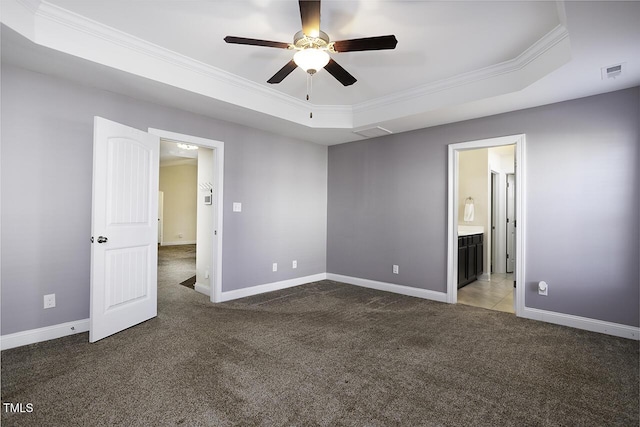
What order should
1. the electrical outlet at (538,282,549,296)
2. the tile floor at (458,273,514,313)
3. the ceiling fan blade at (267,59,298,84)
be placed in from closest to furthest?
the ceiling fan blade at (267,59,298,84)
the electrical outlet at (538,282,549,296)
the tile floor at (458,273,514,313)

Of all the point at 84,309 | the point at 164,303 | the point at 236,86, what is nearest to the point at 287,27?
the point at 236,86

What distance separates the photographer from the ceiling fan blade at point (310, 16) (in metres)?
1.96

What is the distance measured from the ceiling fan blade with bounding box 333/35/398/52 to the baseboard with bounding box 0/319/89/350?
3.51 meters

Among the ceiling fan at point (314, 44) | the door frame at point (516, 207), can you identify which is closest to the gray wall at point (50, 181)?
the ceiling fan at point (314, 44)

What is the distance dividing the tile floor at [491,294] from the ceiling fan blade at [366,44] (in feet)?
11.4

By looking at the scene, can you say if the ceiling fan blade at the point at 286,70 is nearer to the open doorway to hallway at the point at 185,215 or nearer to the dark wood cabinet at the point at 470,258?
the open doorway to hallway at the point at 185,215

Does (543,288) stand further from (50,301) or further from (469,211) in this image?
(50,301)

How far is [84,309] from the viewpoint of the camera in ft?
10.3

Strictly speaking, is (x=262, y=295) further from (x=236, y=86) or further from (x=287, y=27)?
(x=287, y=27)

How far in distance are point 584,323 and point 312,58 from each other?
3805 mm

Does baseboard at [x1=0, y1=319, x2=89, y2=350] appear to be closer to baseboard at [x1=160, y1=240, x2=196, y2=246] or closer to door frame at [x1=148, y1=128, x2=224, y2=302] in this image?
door frame at [x1=148, y1=128, x2=224, y2=302]

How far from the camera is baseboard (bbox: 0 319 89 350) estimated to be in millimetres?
2691

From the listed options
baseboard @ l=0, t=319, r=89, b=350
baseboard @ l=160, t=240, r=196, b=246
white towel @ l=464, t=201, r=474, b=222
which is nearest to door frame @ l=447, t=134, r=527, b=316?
white towel @ l=464, t=201, r=474, b=222

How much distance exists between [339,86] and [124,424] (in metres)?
3.68
